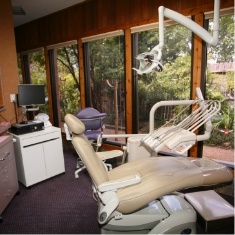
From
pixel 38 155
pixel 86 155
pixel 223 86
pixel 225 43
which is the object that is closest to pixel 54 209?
pixel 38 155

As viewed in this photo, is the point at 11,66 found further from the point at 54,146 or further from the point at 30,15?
the point at 30,15

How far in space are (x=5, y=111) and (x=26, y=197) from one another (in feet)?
3.82

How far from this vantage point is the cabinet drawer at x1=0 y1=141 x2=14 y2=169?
2.03m

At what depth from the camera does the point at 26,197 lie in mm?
2326

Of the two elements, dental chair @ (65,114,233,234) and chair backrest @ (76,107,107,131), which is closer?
dental chair @ (65,114,233,234)

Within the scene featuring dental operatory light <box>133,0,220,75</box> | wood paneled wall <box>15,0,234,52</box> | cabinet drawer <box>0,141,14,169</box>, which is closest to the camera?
dental operatory light <box>133,0,220,75</box>

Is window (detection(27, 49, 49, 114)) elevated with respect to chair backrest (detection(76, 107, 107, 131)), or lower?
elevated

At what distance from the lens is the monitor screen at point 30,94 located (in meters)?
2.71

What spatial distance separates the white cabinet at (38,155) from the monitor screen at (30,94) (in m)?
0.44

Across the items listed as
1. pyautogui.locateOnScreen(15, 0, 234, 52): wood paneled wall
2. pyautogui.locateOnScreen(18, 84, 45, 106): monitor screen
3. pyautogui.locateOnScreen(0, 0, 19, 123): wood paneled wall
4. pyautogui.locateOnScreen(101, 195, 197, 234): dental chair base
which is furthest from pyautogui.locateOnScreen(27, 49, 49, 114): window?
pyautogui.locateOnScreen(101, 195, 197, 234): dental chair base

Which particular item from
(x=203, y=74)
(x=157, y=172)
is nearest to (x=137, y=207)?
(x=157, y=172)

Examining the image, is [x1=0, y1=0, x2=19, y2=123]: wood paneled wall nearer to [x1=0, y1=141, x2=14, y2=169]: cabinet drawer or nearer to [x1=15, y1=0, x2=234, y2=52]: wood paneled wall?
[x1=0, y1=141, x2=14, y2=169]: cabinet drawer

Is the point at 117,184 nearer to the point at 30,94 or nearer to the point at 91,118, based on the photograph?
the point at 91,118

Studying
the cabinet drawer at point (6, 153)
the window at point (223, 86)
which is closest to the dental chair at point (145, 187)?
the cabinet drawer at point (6, 153)
